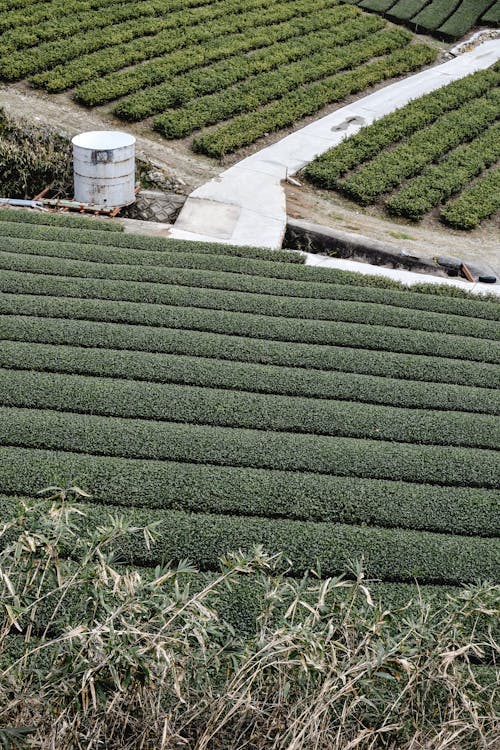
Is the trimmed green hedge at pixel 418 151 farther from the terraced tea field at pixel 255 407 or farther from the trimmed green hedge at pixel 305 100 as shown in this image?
the terraced tea field at pixel 255 407

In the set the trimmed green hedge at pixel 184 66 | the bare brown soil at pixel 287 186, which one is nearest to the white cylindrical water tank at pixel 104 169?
the bare brown soil at pixel 287 186

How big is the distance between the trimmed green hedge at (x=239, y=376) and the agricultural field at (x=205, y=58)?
7779 millimetres

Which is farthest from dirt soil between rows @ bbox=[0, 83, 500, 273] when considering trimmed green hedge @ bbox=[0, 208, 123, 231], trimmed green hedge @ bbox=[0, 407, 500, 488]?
trimmed green hedge @ bbox=[0, 407, 500, 488]

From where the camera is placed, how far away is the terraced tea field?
6.20m

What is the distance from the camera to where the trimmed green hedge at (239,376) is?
309 inches

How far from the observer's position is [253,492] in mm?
6492

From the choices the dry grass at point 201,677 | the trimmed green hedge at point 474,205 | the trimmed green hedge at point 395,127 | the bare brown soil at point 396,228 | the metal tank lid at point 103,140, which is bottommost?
the bare brown soil at point 396,228

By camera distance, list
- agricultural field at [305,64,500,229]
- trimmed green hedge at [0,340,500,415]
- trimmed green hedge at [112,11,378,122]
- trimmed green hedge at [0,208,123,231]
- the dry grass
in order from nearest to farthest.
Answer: the dry grass, trimmed green hedge at [0,340,500,415], trimmed green hedge at [0,208,123,231], agricultural field at [305,64,500,229], trimmed green hedge at [112,11,378,122]

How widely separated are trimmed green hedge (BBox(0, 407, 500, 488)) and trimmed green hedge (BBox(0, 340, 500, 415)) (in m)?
0.73

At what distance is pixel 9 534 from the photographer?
5.68m

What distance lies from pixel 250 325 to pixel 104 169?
15.7ft

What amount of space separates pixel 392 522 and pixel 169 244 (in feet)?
19.3

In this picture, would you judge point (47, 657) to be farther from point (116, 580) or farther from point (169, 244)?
point (169, 244)

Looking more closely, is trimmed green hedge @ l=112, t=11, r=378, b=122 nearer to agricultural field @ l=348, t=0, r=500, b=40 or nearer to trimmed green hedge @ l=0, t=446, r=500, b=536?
agricultural field @ l=348, t=0, r=500, b=40
